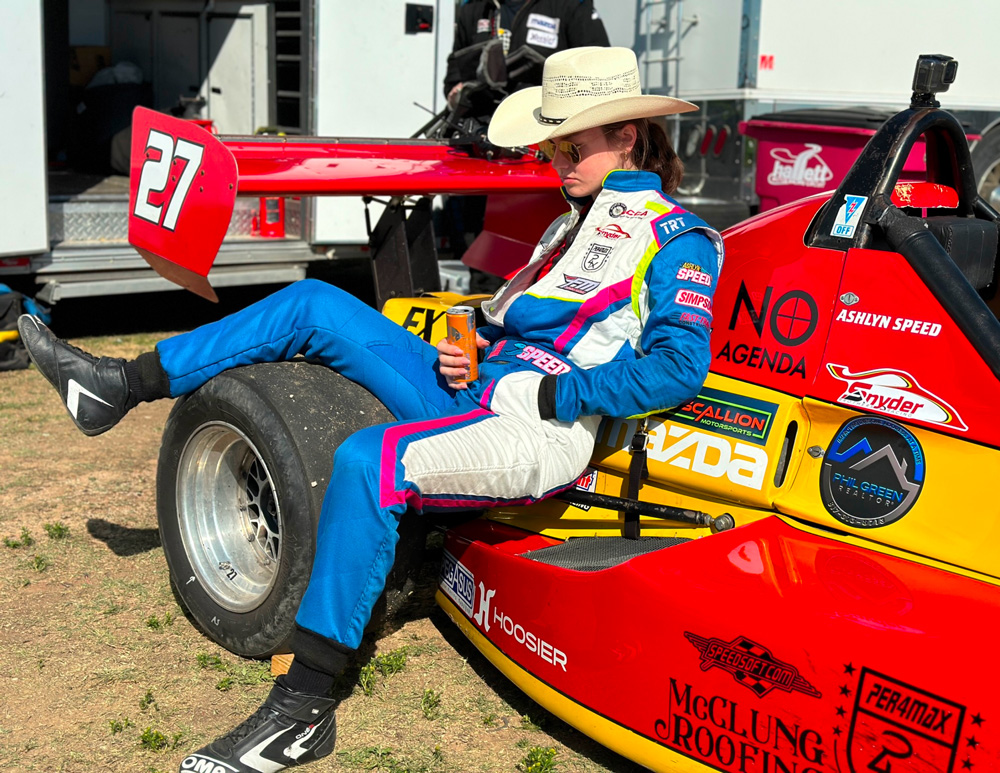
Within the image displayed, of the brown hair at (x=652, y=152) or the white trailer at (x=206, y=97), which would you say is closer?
the brown hair at (x=652, y=152)

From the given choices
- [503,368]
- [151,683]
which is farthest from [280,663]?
[503,368]

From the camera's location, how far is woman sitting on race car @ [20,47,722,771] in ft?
8.05

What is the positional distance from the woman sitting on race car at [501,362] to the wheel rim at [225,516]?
231 millimetres

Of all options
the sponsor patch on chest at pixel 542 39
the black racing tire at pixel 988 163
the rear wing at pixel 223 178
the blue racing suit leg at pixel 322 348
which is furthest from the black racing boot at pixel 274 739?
the black racing tire at pixel 988 163

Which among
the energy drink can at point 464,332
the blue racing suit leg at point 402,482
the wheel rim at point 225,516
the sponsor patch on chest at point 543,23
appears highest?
the sponsor patch on chest at point 543,23

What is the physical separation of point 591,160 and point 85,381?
1.61 meters

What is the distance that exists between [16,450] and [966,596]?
13.0 ft

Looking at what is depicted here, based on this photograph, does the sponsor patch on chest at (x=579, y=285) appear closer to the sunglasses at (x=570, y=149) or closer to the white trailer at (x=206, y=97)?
the sunglasses at (x=570, y=149)

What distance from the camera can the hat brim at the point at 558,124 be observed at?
9.25 feet

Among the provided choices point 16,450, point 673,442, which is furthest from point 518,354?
point 16,450

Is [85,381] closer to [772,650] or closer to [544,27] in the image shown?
[772,650]

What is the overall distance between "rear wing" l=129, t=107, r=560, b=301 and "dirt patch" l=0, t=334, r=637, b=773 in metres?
1.00

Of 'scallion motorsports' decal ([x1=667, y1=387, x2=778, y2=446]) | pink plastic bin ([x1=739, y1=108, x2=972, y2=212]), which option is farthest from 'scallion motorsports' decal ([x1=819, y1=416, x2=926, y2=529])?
pink plastic bin ([x1=739, y1=108, x2=972, y2=212])

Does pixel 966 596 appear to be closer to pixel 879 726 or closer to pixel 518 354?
pixel 879 726
